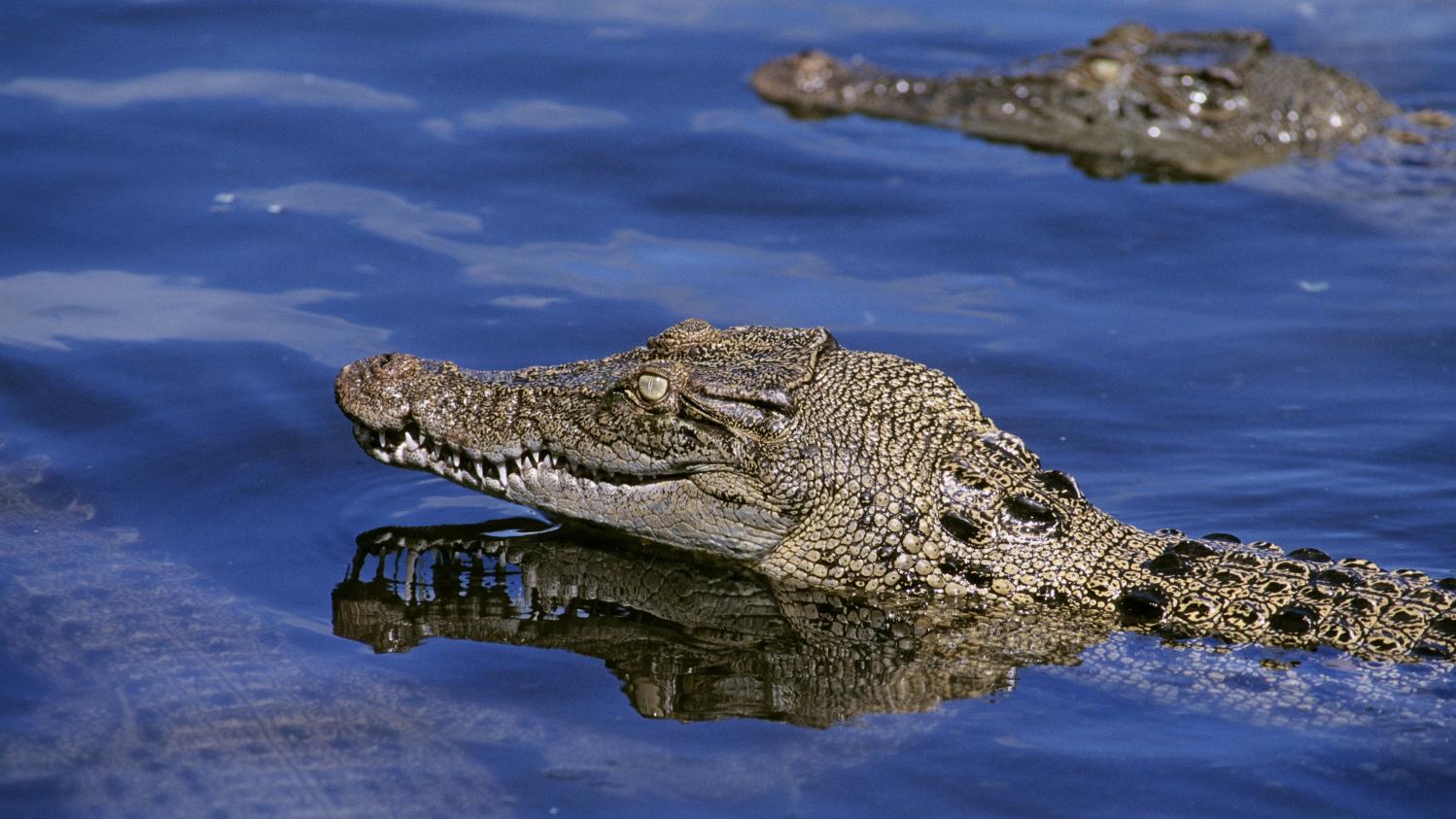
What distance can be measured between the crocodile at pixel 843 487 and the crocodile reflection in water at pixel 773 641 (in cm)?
11

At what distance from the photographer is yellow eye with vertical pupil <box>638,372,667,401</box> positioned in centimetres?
559

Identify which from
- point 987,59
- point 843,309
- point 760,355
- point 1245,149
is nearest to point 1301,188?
point 1245,149

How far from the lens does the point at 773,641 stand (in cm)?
554

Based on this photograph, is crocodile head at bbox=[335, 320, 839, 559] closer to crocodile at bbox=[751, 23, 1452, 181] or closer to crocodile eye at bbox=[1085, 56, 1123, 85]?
crocodile at bbox=[751, 23, 1452, 181]

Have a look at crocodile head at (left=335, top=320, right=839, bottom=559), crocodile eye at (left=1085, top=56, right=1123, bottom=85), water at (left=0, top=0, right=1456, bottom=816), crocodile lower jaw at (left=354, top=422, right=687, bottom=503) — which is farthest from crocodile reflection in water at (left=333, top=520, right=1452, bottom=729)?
crocodile eye at (left=1085, top=56, right=1123, bottom=85)

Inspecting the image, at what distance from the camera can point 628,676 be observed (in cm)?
524

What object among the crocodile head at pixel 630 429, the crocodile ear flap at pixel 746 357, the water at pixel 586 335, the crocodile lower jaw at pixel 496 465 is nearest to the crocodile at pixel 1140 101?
the water at pixel 586 335

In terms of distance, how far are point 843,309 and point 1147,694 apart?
366 centimetres

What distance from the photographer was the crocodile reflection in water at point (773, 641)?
17.0 ft

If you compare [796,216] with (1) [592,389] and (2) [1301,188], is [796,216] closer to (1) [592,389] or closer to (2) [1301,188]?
(2) [1301,188]

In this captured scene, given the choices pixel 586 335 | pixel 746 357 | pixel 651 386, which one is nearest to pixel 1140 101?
pixel 586 335

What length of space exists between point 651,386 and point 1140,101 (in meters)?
7.14

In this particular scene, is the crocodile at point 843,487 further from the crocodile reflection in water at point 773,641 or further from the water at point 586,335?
the water at point 586,335

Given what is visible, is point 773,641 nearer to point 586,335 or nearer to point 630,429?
point 630,429
